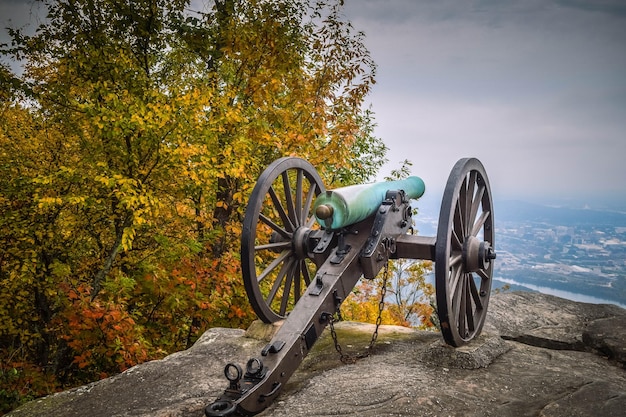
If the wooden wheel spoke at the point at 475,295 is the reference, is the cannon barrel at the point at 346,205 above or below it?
above

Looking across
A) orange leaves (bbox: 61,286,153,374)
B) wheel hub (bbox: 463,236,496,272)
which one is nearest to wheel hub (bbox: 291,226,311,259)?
wheel hub (bbox: 463,236,496,272)

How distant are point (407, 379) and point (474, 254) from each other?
1.41 meters

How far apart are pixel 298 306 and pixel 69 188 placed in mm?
5601

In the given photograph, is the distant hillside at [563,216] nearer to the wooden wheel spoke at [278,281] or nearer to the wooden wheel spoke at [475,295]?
the wooden wheel spoke at [475,295]

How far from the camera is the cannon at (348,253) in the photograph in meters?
3.31

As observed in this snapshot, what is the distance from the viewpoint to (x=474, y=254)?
4309 millimetres

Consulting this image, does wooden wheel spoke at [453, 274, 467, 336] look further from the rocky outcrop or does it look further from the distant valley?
the distant valley

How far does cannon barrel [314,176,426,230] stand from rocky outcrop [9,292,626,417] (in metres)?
1.38

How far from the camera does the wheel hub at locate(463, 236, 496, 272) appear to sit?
429 centimetres

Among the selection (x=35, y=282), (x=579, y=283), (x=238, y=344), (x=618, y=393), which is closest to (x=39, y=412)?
(x=238, y=344)

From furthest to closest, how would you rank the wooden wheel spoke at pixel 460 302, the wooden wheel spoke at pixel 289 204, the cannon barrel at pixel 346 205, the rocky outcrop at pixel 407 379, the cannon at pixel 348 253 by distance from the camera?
the wooden wheel spoke at pixel 289 204, the wooden wheel spoke at pixel 460 302, the cannon barrel at pixel 346 205, the cannon at pixel 348 253, the rocky outcrop at pixel 407 379

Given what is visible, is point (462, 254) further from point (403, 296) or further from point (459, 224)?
point (403, 296)

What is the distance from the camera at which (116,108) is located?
20.5 ft

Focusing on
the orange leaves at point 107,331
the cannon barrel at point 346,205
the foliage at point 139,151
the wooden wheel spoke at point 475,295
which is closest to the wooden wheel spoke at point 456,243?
the wooden wheel spoke at point 475,295
